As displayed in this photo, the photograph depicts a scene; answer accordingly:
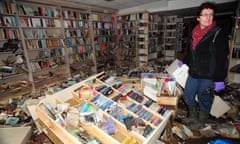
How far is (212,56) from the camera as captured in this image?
140 cm

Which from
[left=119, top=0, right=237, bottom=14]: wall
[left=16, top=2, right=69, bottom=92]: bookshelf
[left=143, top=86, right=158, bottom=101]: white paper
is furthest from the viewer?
[left=119, top=0, right=237, bottom=14]: wall

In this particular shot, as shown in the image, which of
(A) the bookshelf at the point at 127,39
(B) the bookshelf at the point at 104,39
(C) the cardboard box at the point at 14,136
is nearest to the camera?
(C) the cardboard box at the point at 14,136

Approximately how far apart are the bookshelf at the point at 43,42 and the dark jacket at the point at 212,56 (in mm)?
3375

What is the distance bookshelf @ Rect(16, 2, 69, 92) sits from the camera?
10.0 feet

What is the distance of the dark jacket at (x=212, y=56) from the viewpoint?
4.50ft

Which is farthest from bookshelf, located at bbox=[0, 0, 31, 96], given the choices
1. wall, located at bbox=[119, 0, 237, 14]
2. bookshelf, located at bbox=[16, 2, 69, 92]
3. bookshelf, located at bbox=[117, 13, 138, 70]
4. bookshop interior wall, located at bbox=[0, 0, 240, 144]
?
wall, located at bbox=[119, 0, 237, 14]

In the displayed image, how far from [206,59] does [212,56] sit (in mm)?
61

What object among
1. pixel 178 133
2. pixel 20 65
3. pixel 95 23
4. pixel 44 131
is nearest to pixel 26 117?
pixel 44 131

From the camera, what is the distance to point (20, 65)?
307 centimetres

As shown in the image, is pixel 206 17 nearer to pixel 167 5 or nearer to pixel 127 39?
pixel 167 5

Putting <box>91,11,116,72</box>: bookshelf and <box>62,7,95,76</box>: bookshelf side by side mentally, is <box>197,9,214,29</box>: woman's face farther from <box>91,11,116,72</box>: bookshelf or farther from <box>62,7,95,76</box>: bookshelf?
<box>91,11,116,72</box>: bookshelf

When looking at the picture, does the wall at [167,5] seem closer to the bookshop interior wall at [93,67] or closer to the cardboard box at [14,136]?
the bookshop interior wall at [93,67]

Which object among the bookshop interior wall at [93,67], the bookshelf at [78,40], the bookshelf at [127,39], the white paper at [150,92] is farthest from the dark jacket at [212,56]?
the bookshelf at [78,40]

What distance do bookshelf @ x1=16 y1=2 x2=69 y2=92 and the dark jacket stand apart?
3.38m
